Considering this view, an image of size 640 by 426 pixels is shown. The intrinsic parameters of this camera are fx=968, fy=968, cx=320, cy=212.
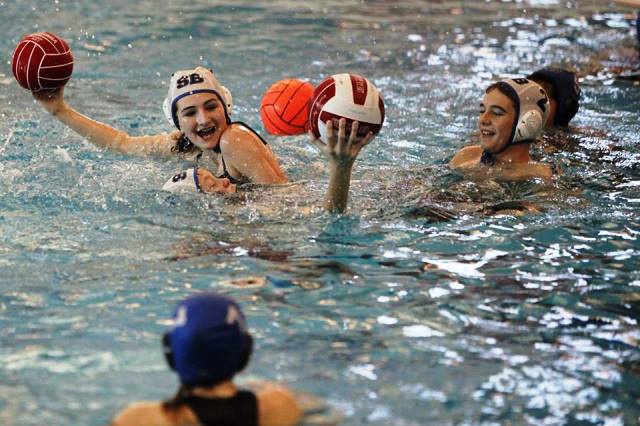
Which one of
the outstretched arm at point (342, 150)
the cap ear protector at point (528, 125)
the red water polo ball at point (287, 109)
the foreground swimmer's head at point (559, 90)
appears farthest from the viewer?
the foreground swimmer's head at point (559, 90)

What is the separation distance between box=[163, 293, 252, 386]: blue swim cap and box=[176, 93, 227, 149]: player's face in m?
2.88

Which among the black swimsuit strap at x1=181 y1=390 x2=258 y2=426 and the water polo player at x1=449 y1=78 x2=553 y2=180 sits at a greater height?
the water polo player at x1=449 y1=78 x2=553 y2=180

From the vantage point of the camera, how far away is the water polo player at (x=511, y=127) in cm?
583

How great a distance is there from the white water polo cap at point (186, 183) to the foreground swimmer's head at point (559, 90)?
9.94 ft

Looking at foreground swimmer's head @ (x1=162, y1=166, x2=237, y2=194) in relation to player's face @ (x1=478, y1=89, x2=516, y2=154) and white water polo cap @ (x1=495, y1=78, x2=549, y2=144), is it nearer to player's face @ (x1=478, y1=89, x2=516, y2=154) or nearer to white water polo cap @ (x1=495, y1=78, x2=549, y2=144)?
player's face @ (x1=478, y1=89, x2=516, y2=154)

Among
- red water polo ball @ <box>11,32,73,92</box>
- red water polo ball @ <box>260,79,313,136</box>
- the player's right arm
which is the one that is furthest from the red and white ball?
red water polo ball @ <box>11,32,73,92</box>

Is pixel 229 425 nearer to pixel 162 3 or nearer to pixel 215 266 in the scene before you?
pixel 215 266

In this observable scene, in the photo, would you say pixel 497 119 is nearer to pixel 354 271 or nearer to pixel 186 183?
pixel 354 271

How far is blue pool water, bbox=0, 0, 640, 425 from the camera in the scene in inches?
133

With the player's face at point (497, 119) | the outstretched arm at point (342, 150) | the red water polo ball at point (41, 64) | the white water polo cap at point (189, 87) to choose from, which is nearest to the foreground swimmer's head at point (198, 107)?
the white water polo cap at point (189, 87)

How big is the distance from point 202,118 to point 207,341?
2.97 m

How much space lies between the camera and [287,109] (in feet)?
19.5

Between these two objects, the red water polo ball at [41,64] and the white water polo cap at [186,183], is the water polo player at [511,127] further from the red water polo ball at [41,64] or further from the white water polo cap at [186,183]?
the red water polo ball at [41,64]

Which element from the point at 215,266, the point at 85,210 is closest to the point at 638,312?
the point at 215,266
